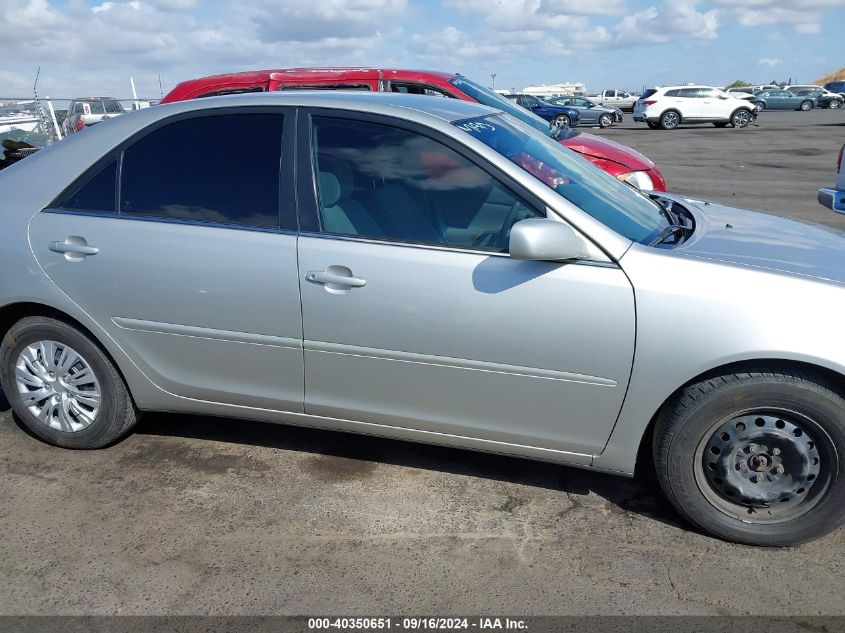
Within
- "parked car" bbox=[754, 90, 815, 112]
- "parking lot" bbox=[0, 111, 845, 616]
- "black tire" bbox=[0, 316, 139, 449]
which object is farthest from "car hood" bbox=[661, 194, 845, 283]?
"parked car" bbox=[754, 90, 815, 112]

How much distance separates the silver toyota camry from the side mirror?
0.04 feet

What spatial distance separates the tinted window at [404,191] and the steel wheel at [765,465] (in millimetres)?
1163

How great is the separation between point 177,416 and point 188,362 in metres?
0.91

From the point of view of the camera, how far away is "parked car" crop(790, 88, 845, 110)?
44.5 m

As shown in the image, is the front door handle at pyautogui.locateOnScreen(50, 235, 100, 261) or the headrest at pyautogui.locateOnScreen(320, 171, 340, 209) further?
the front door handle at pyautogui.locateOnScreen(50, 235, 100, 261)

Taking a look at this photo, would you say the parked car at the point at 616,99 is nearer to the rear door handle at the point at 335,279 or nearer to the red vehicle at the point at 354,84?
the red vehicle at the point at 354,84

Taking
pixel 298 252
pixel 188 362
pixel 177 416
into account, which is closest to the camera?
pixel 298 252

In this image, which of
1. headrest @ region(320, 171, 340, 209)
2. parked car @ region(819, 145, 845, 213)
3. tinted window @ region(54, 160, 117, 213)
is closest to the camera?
headrest @ region(320, 171, 340, 209)

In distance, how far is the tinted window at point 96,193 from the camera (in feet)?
11.2

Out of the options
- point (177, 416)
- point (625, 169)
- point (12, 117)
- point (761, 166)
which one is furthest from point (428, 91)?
point (12, 117)

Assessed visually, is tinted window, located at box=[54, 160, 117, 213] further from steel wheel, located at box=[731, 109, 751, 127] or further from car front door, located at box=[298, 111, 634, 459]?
steel wheel, located at box=[731, 109, 751, 127]

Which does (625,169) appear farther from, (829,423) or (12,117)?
(12,117)

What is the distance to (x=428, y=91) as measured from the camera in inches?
287

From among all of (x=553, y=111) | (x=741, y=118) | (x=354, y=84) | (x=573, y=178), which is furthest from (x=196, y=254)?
(x=741, y=118)
